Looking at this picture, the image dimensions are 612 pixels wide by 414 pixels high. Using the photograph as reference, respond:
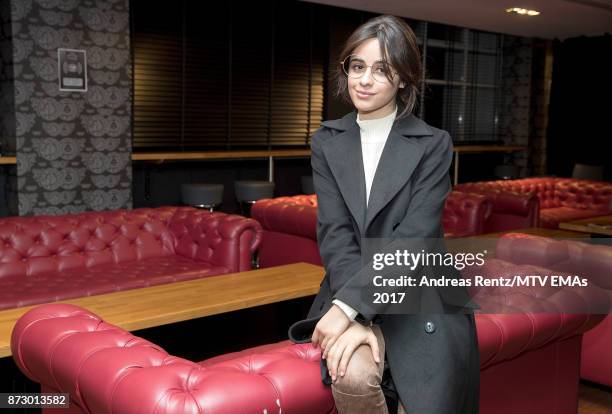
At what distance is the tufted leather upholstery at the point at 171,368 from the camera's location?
4.78 feet

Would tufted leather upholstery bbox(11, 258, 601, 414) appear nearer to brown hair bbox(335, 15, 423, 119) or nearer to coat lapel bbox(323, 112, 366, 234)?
coat lapel bbox(323, 112, 366, 234)

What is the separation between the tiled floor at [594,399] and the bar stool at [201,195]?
13.3ft

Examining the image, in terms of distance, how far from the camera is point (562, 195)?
8516mm

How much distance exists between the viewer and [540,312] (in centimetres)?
229

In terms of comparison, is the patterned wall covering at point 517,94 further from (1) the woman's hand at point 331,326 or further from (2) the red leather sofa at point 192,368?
(1) the woman's hand at point 331,326

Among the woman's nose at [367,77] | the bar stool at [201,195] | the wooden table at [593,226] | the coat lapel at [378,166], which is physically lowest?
the wooden table at [593,226]

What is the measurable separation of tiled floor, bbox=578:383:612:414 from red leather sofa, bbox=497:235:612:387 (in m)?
0.10

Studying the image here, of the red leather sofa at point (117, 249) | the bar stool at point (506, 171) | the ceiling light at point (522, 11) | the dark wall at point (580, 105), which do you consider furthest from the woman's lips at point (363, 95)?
the dark wall at point (580, 105)

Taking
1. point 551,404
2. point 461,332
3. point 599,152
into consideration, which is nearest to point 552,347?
point 551,404

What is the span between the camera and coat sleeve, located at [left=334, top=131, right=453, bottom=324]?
1.56m

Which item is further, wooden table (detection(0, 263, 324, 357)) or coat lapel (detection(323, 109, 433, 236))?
wooden table (detection(0, 263, 324, 357))

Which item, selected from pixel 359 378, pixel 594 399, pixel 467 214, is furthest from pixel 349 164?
pixel 467 214

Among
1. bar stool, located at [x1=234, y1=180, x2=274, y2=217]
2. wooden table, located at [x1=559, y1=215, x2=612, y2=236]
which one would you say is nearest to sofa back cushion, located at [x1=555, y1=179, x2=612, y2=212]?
wooden table, located at [x1=559, y1=215, x2=612, y2=236]

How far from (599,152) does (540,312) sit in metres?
8.88
